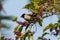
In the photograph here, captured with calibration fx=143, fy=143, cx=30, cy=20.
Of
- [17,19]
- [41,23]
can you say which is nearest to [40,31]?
[41,23]

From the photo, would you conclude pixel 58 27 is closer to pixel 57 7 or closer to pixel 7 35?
pixel 57 7

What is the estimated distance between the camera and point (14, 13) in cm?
86

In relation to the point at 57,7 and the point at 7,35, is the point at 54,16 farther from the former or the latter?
the point at 7,35

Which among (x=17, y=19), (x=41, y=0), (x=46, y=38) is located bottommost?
(x=46, y=38)

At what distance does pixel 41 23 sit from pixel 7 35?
0.68 feet

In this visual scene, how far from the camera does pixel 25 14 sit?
797mm

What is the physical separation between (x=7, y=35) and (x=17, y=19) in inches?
4.3

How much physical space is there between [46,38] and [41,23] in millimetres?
91

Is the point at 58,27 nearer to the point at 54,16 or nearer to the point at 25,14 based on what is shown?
the point at 54,16

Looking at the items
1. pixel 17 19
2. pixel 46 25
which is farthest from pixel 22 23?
pixel 46 25

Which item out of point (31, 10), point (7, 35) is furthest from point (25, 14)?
point (7, 35)

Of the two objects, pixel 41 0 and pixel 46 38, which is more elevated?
pixel 41 0

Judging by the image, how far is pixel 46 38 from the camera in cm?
82

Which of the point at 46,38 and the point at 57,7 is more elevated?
the point at 57,7
